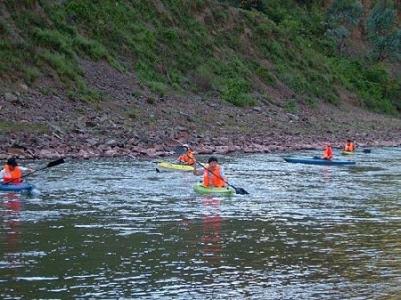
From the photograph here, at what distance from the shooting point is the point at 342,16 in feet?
241

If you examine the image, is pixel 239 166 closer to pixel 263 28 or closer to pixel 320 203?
pixel 320 203

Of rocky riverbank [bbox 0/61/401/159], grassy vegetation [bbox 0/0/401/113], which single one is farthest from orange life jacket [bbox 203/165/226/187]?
grassy vegetation [bbox 0/0/401/113]

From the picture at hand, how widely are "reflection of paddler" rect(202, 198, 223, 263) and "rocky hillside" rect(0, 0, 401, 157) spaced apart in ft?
36.0

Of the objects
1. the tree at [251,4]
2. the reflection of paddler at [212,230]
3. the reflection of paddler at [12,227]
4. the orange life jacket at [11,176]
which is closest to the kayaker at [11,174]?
the orange life jacket at [11,176]

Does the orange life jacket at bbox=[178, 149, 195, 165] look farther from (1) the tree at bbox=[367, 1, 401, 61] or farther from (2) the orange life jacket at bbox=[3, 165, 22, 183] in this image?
(1) the tree at bbox=[367, 1, 401, 61]

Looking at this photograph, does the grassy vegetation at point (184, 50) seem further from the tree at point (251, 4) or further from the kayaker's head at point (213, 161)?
the kayaker's head at point (213, 161)

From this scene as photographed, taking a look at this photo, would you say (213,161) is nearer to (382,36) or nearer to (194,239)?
(194,239)

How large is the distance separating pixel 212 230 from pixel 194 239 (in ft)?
3.68

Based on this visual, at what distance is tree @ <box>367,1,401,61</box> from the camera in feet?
235

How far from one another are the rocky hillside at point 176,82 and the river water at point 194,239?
29.3 ft

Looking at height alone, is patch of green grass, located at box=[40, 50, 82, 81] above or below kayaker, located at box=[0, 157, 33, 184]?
above

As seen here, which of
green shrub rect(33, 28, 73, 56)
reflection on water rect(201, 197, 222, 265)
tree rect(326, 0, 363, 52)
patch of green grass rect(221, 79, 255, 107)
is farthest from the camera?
tree rect(326, 0, 363, 52)

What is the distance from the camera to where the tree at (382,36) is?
71688 millimetres

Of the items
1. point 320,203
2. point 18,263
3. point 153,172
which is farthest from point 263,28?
point 18,263
